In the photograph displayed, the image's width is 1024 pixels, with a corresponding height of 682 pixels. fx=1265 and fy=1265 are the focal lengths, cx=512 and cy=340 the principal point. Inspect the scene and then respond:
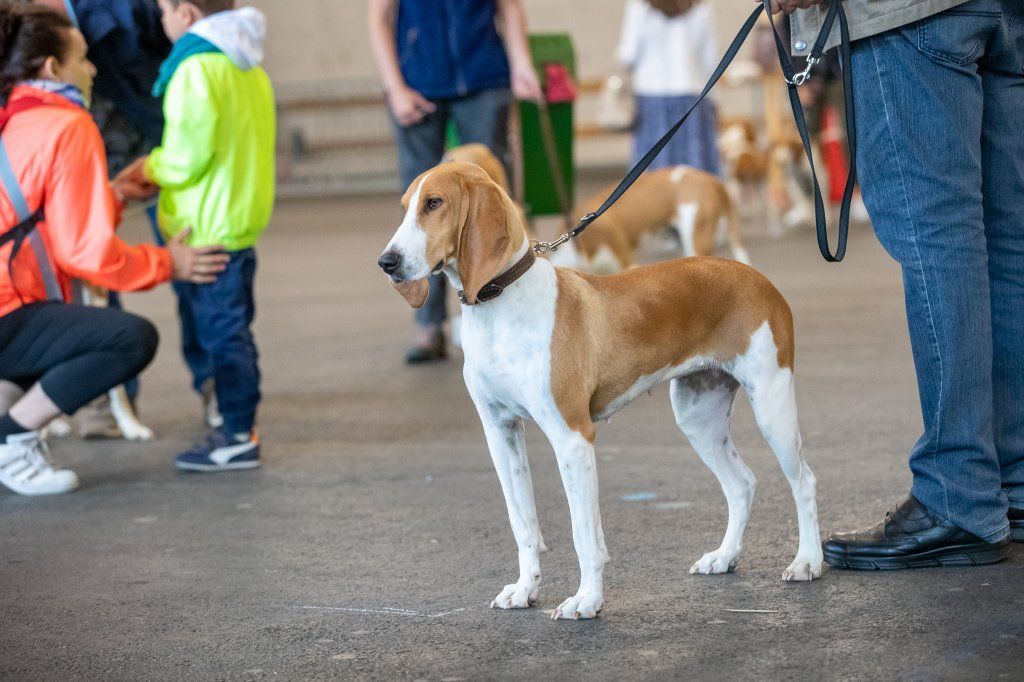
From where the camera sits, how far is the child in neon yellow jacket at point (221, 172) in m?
4.56

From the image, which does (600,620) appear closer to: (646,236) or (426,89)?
(426,89)

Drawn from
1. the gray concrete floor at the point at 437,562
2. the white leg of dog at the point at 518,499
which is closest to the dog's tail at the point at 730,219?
the gray concrete floor at the point at 437,562

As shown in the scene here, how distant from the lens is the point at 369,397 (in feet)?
19.6

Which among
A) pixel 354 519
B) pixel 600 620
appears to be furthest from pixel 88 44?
pixel 600 620

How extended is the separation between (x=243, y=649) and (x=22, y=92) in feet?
8.18

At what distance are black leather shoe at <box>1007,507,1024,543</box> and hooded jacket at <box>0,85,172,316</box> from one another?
114 inches

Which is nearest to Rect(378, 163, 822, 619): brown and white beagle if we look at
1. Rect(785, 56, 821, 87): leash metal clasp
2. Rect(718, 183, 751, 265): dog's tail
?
Rect(785, 56, 821, 87): leash metal clasp

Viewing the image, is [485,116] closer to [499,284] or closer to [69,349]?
[69,349]

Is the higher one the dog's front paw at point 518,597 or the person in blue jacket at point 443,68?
the person in blue jacket at point 443,68

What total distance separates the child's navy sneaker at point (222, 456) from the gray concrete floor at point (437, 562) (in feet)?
0.28

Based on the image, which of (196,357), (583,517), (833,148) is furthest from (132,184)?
(833,148)

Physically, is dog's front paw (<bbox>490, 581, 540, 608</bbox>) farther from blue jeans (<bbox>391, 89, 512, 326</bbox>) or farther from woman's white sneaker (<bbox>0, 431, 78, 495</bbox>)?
blue jeans (<bbox>391, 89, 512, 326</bbox>)

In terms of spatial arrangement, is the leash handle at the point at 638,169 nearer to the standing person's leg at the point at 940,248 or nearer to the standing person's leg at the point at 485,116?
the standing person's leg at the point at 940,248

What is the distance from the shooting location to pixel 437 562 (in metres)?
3.58
